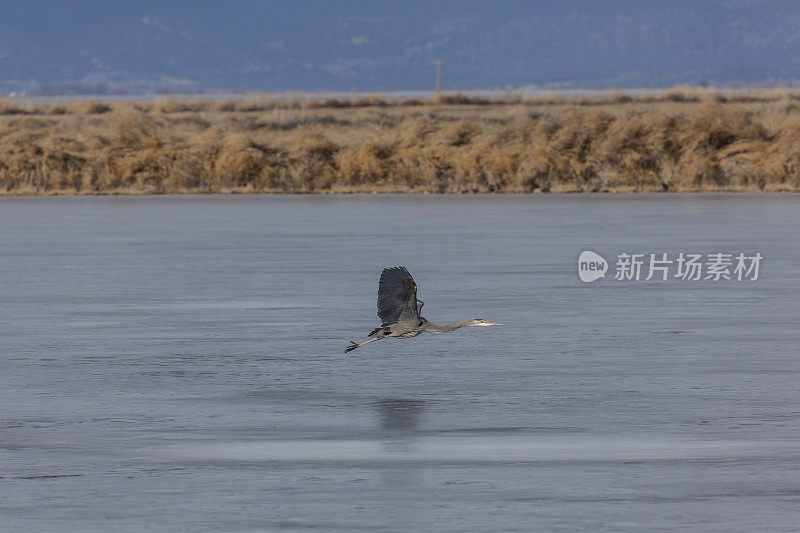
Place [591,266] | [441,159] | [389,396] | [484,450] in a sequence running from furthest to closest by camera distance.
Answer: [441,159] → [591,266] → [389,396] → [484,450]

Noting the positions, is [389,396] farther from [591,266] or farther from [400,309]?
[591,266]

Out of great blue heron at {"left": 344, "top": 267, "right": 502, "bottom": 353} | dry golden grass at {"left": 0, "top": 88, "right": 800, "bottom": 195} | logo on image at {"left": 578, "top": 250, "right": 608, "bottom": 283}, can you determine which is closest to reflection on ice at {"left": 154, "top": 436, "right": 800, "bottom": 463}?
great blue heron at {"left": 344, "top": 267, "right": 502, "bottom": 353}

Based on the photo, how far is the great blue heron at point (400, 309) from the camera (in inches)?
376

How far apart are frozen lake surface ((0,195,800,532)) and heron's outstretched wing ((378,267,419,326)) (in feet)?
1.75

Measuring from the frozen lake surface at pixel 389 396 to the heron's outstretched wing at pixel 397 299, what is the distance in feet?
1.75

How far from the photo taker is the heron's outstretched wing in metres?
9.57

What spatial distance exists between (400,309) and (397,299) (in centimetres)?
6

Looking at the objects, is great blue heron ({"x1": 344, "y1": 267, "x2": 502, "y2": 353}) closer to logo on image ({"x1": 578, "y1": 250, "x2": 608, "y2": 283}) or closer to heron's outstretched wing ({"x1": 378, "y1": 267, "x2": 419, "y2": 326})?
heron's outstretched wing ({"x1": 378, "y1": 267, "x2": 419, "y2": 326})

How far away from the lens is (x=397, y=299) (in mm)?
9602

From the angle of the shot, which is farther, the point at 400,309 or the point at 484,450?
the point at 400,309

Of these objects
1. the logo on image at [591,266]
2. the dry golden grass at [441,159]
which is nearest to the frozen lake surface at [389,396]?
the logo on image at [591,266]

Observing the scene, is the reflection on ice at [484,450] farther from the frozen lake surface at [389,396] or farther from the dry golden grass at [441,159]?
the dry golden grass at [441,159]

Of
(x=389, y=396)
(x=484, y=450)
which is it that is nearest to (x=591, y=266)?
(x=389, y=396)

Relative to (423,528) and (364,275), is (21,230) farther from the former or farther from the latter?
(423,528)
